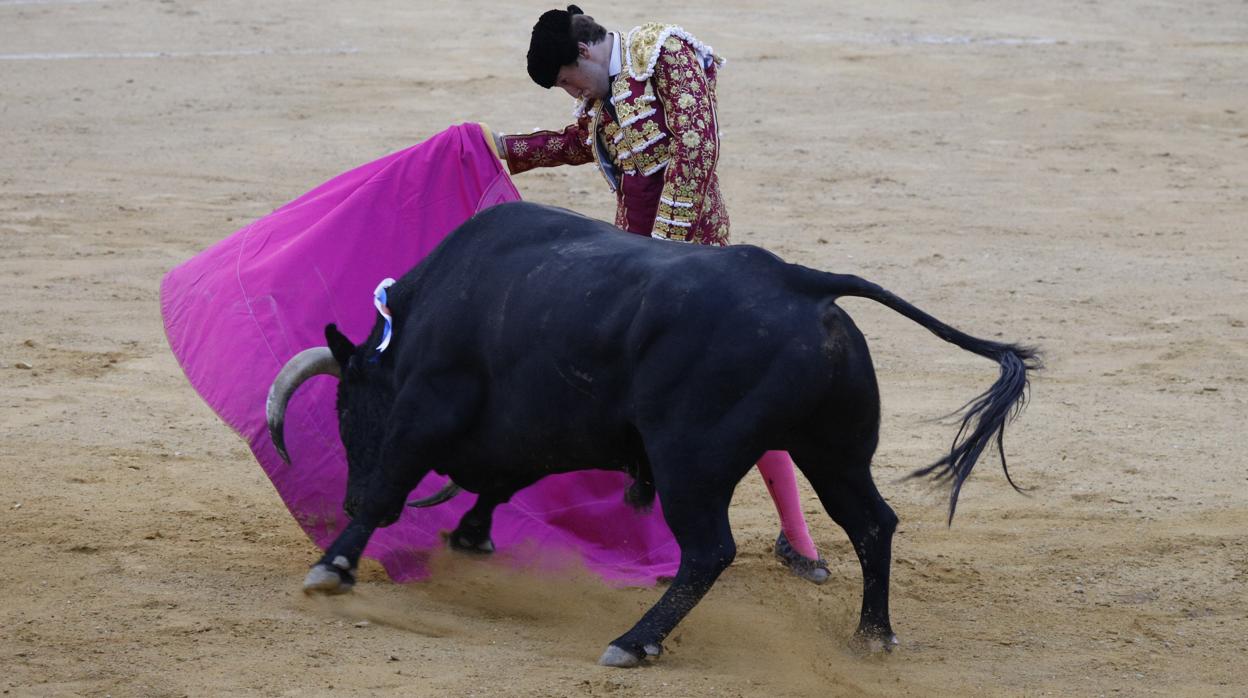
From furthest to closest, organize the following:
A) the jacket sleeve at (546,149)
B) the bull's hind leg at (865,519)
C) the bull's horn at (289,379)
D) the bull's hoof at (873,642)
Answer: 1. the jacket sleeve at (546,149)
2. the bull's horn at (289,379)
3. the bull's hoof at (873,642)
4. the bull's hind leg at (865,519)

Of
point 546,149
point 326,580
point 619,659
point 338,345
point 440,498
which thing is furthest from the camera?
point 546,149

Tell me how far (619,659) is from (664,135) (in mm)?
1387

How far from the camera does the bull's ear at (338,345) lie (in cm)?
424

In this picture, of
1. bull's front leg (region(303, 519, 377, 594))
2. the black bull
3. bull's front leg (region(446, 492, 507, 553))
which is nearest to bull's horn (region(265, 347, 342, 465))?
the black bull

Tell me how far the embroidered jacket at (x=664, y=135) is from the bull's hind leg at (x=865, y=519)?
2.49 feet

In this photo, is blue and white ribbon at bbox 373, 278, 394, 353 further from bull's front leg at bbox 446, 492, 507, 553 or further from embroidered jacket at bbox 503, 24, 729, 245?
embroidered jacket at bbox 503, 24, 729, 245

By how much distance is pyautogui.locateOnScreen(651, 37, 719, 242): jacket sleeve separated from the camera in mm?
4105

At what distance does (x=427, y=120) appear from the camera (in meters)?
10.6

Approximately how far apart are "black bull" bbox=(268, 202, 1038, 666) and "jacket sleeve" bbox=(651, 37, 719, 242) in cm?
20

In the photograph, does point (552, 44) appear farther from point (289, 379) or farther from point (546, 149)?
point (289, 379)

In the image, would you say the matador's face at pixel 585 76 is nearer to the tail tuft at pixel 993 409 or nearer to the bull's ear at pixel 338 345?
the bull's ear at pixel 338 345

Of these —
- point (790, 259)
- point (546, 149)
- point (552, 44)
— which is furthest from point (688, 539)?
point (790, 259)

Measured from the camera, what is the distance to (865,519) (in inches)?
153

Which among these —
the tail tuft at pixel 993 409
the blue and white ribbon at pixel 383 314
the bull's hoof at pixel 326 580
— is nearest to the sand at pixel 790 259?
the bull's hoof at pixel 326 580
